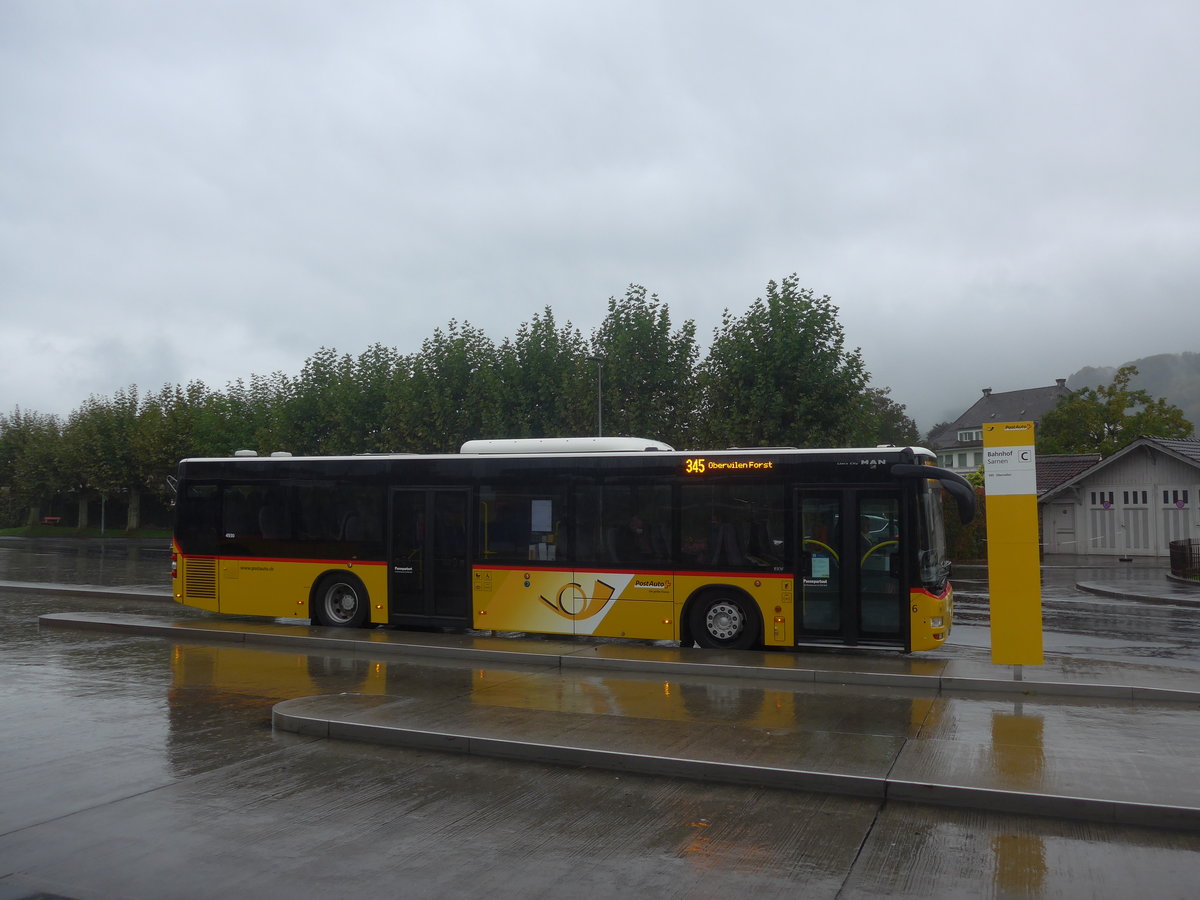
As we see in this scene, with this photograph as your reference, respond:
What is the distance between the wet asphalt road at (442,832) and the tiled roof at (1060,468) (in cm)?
4629

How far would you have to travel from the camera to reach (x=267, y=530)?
16828 mm

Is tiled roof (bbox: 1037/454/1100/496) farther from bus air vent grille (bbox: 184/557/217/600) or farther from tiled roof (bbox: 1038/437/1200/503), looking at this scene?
bus air vent grille (bbox: 184/557/217/600)

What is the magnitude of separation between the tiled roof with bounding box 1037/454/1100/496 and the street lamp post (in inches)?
997

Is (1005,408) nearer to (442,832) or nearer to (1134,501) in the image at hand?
(1134,501)

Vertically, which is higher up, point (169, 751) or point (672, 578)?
point (672, 578)

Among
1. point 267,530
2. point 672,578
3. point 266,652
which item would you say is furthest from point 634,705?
point 267,530

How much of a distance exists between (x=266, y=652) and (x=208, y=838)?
843 cm

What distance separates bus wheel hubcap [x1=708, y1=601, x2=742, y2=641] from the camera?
13.7m

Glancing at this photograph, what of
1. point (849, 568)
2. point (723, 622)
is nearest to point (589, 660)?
point (723, 622)

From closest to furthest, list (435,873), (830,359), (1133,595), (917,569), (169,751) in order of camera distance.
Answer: (435,873) → (169,751) → (917,569) → (1133,595) → (830,359)

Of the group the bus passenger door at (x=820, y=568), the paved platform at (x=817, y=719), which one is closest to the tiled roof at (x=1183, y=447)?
the paved platform at (x=817, y=719)

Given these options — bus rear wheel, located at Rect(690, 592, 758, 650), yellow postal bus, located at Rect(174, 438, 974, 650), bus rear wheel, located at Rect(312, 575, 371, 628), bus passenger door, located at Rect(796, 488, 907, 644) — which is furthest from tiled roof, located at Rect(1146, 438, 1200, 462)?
bus rear wheel, located at Rect(312, 575, 371, 628)

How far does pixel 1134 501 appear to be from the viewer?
44375 mm

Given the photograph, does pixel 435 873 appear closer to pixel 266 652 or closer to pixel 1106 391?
pixel 266 652
